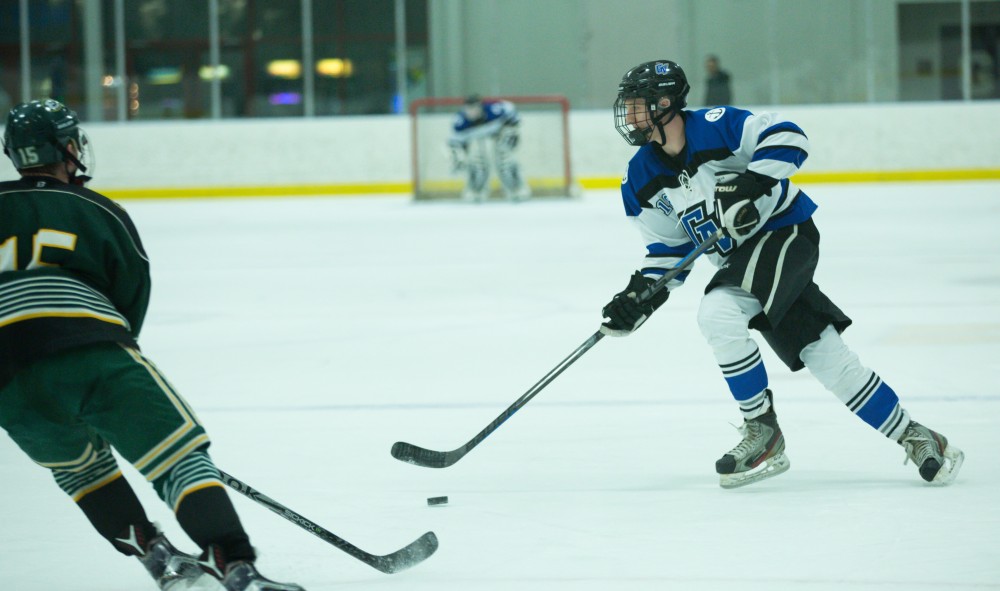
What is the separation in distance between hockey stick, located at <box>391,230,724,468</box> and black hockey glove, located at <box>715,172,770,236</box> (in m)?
0.10

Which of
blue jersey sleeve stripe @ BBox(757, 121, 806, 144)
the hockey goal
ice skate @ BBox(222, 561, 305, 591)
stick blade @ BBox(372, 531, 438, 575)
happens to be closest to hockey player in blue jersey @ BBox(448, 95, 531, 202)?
the hockey goal

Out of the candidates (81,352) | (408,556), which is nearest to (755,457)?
(408,556)

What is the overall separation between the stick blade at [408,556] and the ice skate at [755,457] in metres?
0.78

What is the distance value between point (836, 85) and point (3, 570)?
41.3ft

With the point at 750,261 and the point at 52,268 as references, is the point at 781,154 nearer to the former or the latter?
the point at 750,261

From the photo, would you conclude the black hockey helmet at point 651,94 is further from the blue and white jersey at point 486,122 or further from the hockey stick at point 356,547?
the blue and white jersey at point 486,122

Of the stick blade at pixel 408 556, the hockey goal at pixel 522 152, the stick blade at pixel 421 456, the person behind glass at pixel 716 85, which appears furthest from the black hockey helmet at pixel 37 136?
the person behind glass at pixel 716 85

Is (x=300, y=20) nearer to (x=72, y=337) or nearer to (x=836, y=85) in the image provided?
(x=836, y=85)

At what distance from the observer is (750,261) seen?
264cm

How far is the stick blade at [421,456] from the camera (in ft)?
8.80

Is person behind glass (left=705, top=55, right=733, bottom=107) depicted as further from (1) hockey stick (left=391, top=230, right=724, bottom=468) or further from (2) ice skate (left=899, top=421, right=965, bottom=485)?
(2) ice skate (left=899, top=421, right=965, bottom=485)

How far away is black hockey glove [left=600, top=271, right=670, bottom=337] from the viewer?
273cm

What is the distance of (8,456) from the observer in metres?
3.12

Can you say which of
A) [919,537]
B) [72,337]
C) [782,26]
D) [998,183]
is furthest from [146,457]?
[782,26]
